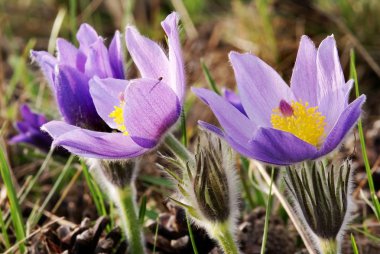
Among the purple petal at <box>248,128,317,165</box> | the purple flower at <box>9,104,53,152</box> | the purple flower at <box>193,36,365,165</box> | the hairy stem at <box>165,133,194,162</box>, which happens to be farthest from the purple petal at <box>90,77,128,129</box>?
the purple flower at <box>9,104,53,152</box>

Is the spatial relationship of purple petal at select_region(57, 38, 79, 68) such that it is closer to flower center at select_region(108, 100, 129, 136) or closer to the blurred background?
flower center at select_region(108, 100, 129, 136)

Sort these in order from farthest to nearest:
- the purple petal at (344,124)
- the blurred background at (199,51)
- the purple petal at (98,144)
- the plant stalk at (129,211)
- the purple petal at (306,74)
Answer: the blurred background at (199,51) < the plant stalk at (129,211) < the purple petal at (306,74) < the purple petal at (98,144) < the purple petal at (344,124)

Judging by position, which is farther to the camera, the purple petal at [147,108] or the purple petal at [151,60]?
the purple petal at [151,60]

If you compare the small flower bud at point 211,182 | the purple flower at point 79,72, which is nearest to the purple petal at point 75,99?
the purple flower at point 79,72

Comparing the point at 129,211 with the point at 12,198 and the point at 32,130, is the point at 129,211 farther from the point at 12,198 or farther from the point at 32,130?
the point at 32,130

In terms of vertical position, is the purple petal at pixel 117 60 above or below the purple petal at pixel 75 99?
above

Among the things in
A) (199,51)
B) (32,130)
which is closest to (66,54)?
(32,130)

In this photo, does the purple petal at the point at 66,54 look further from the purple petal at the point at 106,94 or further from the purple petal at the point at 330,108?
the purple petal at the point at 330,108

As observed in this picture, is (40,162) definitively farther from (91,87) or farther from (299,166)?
(299,166)
